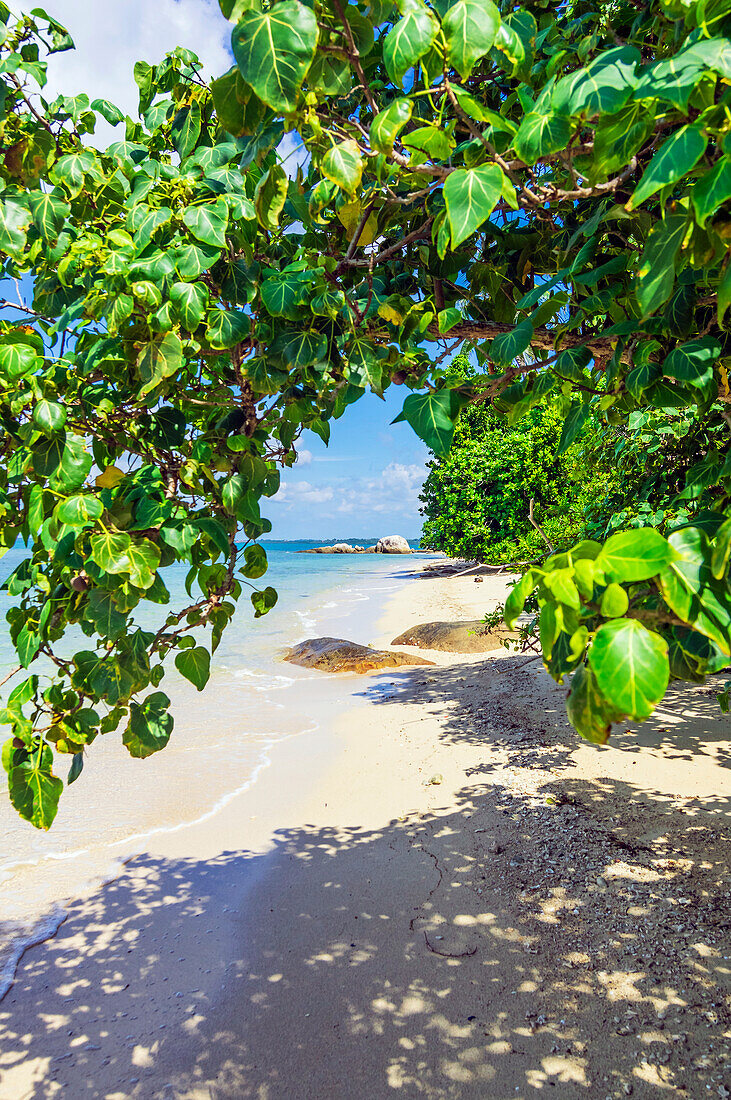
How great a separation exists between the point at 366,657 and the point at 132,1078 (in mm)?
10378

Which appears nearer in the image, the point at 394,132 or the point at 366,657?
the point at 394,132

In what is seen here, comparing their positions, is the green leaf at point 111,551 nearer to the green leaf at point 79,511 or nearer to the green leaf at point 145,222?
the green leaf at point 79,511

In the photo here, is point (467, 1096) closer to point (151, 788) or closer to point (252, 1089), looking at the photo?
point (252, 1089)

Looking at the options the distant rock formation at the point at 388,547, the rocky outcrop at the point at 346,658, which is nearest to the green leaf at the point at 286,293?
the rocky outcrop at the point at 346,658

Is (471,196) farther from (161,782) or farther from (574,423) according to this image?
(161,782)

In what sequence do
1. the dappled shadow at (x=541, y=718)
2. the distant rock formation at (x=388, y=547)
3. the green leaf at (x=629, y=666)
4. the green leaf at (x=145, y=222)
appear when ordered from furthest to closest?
the distant rock formation at (x=388, y=547) < the dappled shadow at (x=541, y=718) < the green leaf at (x=145, y=222) < the green leaf at (x=629, y=666)

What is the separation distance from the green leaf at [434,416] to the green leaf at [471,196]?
57cm

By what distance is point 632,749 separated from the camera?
617cm

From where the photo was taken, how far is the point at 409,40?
110 cm

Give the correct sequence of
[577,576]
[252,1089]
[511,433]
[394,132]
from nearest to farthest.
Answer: [577,576] → [394,132] → [252,1089] → [511,433]

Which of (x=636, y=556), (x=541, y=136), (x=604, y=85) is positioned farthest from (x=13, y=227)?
(x=636, y=556)

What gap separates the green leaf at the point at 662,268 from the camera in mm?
1075

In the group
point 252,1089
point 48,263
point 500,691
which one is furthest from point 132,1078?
point 500,691

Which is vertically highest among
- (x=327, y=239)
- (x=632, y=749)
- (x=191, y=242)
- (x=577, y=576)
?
(x=327, y=239)
